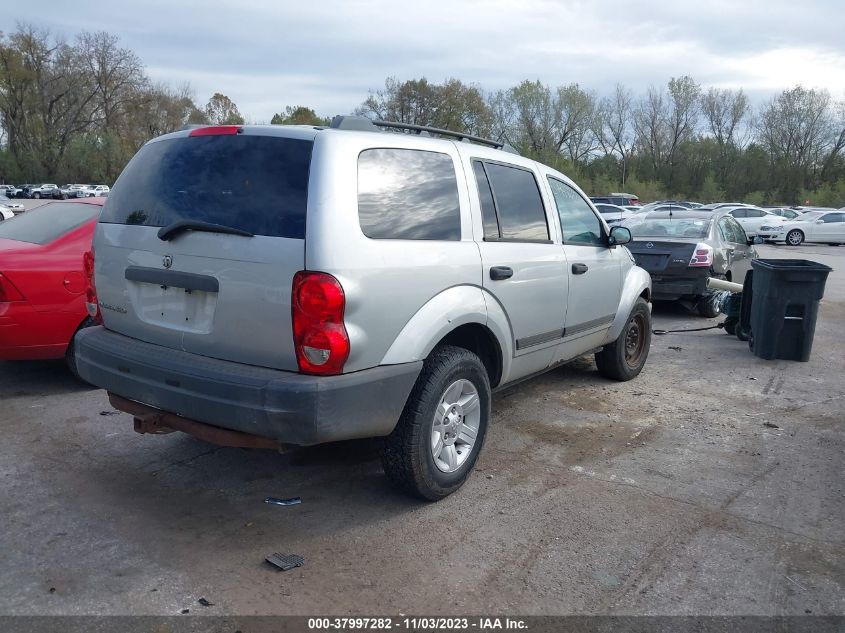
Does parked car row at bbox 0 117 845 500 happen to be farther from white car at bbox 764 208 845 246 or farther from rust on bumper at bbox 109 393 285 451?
white car at bbox 764 208 845 246

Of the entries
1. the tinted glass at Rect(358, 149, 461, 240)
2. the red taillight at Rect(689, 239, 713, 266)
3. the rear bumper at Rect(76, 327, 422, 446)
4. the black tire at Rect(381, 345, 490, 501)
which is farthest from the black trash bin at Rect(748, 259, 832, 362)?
the rear bumper at Rect(76, 327, 422, 446)

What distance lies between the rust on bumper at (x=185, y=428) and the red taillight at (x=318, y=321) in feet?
1.52

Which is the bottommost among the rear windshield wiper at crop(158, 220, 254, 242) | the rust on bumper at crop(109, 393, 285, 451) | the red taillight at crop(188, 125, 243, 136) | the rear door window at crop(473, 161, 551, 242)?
the rust on bumper at crop(109, 393, 285, 451)

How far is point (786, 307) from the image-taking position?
7.37 metres

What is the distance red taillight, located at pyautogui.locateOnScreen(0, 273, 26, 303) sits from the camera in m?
5.28

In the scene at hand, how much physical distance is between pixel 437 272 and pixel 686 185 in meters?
74.4

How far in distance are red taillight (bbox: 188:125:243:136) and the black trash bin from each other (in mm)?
5799

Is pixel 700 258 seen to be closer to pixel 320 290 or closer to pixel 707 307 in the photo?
pixel 707 307

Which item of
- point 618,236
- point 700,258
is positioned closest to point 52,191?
point 700,258

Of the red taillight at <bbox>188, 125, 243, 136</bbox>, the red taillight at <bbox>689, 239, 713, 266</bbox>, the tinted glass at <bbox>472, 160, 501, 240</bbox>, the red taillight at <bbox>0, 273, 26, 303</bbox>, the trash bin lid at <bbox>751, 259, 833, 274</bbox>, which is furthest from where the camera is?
the red taillight at <bbox>689, 239, 713, 266</bbox>

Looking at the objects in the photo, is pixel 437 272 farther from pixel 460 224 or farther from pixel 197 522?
pixel 197 522

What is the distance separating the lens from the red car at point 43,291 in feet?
17.5

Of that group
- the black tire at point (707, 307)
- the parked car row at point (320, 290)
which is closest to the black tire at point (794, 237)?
the black tire at point (707, 307)

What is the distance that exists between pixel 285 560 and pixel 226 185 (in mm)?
1807
